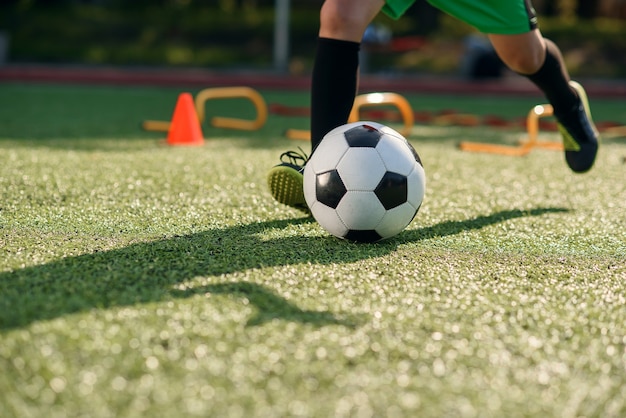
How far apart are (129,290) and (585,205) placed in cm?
209

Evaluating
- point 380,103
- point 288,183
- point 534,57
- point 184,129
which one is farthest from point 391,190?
point 184,129

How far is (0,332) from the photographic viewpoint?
1517mm

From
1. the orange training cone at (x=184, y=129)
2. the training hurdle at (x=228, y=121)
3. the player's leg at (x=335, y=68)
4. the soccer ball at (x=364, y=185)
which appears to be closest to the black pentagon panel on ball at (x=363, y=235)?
the soccer ball at (x=364, y=185)

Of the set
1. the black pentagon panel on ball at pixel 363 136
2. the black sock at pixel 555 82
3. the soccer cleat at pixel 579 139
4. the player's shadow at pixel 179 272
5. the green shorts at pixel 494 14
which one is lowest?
the player's shadow at pixel 179 272

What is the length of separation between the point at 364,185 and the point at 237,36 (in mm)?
17204

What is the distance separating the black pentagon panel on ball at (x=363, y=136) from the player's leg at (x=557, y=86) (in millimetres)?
986

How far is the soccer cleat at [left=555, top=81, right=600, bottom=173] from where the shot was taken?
332cm

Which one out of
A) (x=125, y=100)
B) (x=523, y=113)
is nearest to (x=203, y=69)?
(x=125, y=100)

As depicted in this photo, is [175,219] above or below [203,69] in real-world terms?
above

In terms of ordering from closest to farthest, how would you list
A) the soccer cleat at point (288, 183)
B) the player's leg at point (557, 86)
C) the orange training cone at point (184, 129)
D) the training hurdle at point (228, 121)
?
1. the soccer cleat at point (288, 183)
2. the player's leg at point (557, 86)
3. the orange training cone at point (184, 129)
4. the training hurdle at point (228, 121)

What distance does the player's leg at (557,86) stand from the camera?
10.3 ft

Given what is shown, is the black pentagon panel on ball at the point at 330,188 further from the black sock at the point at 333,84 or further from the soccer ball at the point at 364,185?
the black sock at the point at 333,84

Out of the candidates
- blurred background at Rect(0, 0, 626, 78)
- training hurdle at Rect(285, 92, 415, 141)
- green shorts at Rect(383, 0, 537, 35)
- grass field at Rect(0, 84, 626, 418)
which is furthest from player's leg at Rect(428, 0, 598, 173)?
blurred background at Rect(0, 0, 626, 78)

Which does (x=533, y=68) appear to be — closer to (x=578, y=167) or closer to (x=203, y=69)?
(x=578, y=167)
